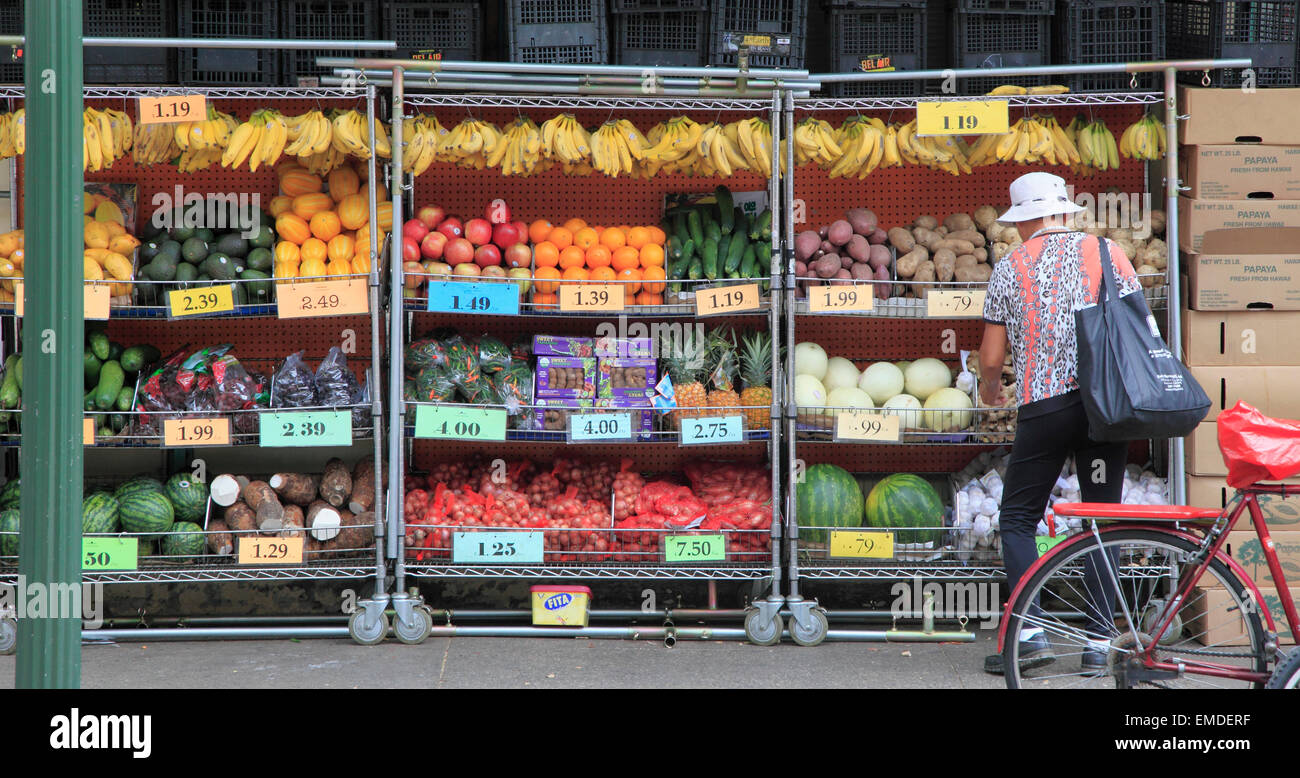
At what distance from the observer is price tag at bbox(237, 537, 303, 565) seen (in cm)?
482

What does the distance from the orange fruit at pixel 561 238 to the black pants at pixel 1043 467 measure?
81.4 inches

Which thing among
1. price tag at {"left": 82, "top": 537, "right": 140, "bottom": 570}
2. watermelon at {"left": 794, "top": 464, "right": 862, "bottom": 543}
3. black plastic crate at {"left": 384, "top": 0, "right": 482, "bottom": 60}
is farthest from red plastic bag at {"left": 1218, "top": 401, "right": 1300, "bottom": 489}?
price tag at {"left": 82, "top": 537, "right": 140, "bottom": 570}

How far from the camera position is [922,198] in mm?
5609

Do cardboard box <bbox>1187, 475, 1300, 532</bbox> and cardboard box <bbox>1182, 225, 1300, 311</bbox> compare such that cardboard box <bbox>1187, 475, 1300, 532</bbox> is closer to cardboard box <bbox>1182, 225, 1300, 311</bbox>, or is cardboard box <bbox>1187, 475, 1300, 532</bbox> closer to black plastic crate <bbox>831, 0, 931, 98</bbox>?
cardboard box <bbox>1182, 225, 1300, 311</bbox>

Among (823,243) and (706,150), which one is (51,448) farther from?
(823,243)

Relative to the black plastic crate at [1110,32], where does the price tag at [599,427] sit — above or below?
below

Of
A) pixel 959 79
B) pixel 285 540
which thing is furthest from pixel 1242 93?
pixel 285 540

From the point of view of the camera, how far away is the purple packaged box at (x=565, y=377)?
5047 millimetres

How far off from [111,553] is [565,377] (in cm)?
202

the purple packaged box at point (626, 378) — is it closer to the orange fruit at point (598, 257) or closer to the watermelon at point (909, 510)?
the orange fruit at point (598, 257)

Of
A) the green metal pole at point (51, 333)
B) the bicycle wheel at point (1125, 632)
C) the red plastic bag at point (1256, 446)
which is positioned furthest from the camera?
the bicycle wheel at point (1125, 632)

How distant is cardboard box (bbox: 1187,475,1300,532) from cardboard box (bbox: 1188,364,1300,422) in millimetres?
267

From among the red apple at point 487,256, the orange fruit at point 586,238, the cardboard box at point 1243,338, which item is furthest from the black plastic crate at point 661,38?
the cardboard box at point 1243,338

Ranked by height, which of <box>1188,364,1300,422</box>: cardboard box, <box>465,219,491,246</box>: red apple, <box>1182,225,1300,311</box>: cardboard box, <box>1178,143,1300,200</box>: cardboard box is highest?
<box>1178,143,1300,200</box>: cardboard box
